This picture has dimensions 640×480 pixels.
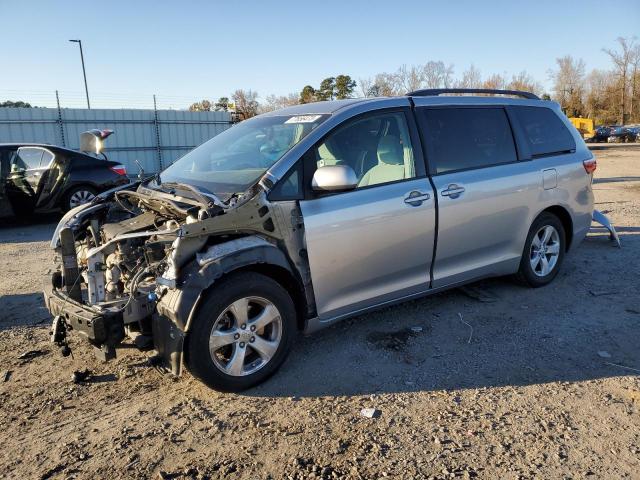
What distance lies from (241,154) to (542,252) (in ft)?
10.7

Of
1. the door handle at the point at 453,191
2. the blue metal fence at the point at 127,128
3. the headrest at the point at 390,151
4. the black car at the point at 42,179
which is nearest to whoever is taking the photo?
the headrest at the point at 390,151

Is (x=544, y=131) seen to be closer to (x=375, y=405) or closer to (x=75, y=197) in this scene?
(x=375, y=405)

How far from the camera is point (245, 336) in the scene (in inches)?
136

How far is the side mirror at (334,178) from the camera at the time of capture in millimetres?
3604

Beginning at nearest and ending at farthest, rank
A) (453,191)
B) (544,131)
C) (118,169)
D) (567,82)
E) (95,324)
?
(95,324) → (453,191) → (544,131) → (118,169) → (567,82)

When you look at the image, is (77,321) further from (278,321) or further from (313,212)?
(313,212)

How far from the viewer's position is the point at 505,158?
493 cm

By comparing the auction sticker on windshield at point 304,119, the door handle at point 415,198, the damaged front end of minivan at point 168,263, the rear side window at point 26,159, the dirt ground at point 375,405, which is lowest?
the dirt ground at point 375,405

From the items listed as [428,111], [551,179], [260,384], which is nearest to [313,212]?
[260,384]

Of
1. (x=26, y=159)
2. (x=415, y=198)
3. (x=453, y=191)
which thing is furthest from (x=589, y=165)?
(x=26, y=159)

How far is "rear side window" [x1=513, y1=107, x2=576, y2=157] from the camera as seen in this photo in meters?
5.23

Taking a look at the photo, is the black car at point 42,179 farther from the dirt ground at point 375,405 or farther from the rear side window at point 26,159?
the dirt ground at point 375,405

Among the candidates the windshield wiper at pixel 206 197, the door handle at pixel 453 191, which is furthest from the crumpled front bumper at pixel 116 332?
the door handle at pixel 453 191

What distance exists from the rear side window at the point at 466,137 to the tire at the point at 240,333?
6.03ft
